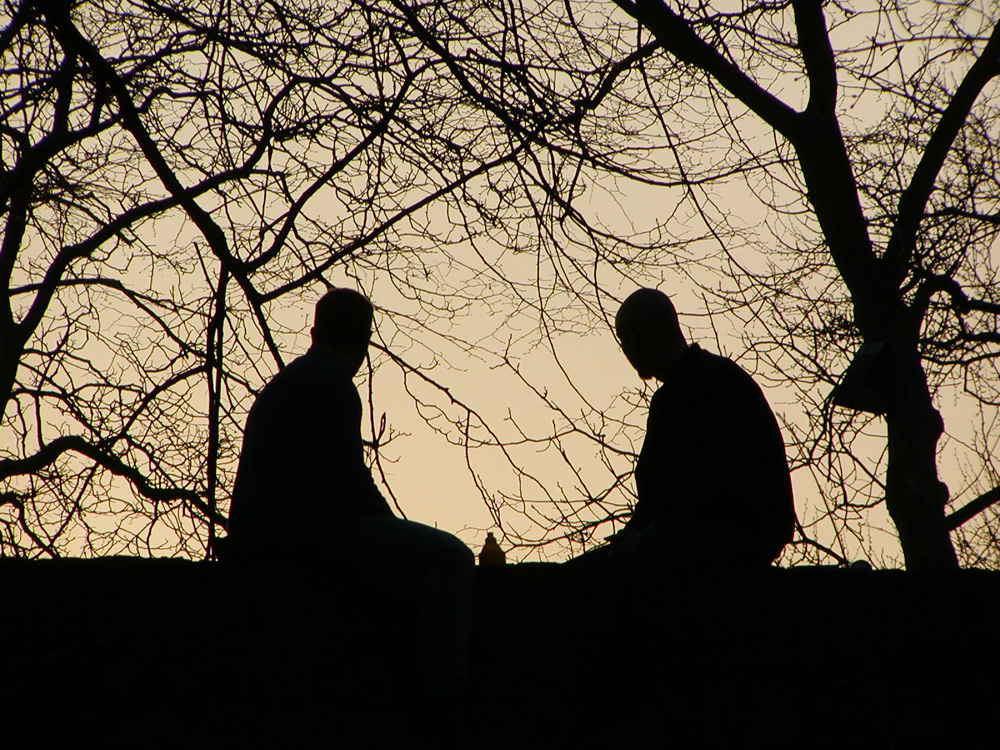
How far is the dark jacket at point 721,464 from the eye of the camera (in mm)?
3650

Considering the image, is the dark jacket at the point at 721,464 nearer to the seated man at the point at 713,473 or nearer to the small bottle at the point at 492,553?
the seated man at the point at 713,473

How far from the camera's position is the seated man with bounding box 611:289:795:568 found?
11.9 ft

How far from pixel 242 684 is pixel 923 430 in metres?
6.75

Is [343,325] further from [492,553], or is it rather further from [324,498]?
[492,553]

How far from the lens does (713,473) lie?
368 centimetres

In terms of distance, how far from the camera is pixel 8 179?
25.8 feet

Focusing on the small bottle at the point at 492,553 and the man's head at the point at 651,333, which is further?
the small bottle at the point at 492,553

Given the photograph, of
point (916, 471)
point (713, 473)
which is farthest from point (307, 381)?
point (916, 471)

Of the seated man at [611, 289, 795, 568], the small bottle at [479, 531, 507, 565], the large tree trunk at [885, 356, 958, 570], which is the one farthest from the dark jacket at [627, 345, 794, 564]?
the large tree trunk at [885, 356, 958, 570]

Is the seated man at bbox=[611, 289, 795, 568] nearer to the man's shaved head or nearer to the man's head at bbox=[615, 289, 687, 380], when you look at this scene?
the man's head at bbox=[615, 289, 687, 380]

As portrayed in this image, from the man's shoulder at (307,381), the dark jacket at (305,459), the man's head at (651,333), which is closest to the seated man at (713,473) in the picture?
the man's head at (651,333)

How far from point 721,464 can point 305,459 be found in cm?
143

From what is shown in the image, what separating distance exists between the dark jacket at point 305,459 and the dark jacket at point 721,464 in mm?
1007

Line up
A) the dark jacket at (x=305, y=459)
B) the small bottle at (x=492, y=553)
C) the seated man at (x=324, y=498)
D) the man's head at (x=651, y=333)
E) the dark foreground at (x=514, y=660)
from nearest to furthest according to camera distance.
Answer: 1. the dark foreground at (x=514, y=660)
2. the seated man at (x=324, y=498)
3. the dark jacket at (x=305, y=459)
4. the man's head at (x=651, y=333)
5. the small bottle at (x=492, y=553)
